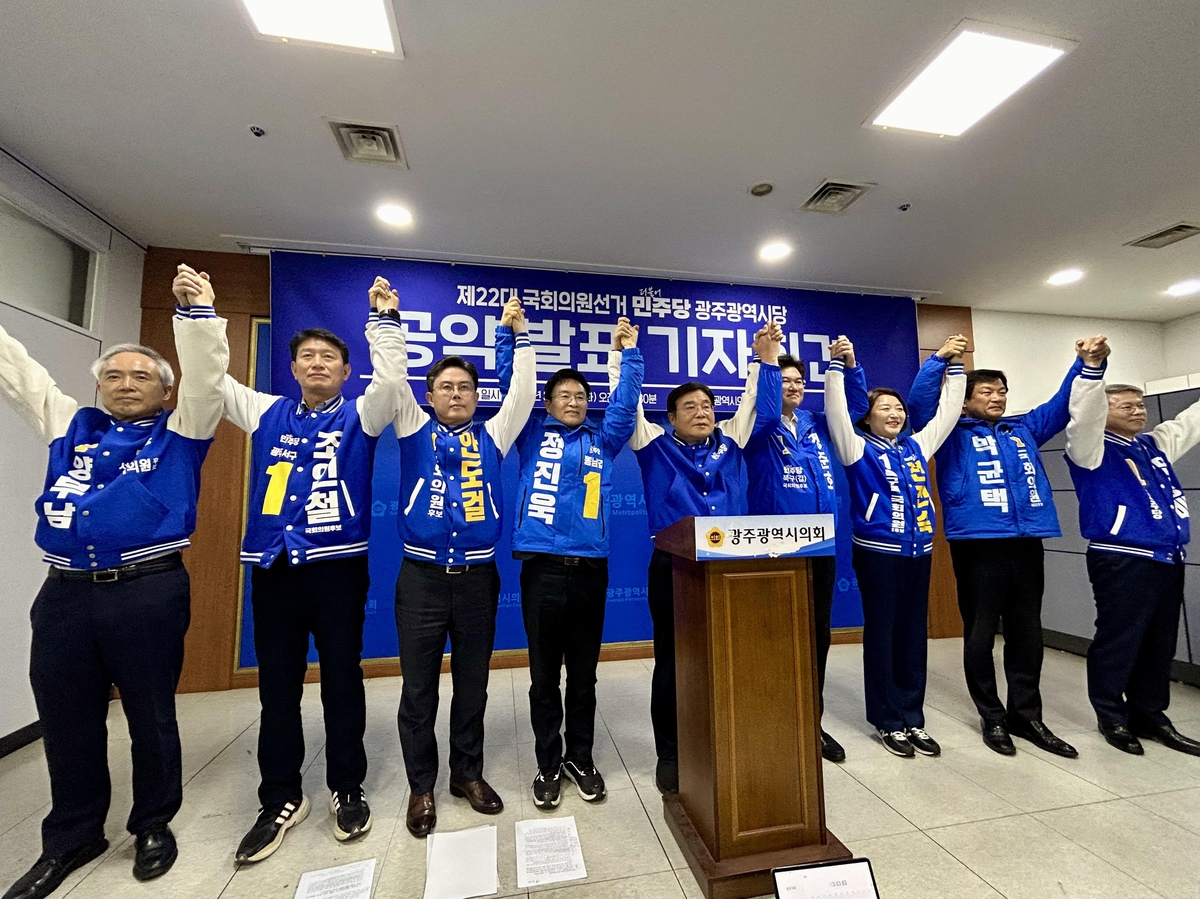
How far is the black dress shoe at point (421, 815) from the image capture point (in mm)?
1848

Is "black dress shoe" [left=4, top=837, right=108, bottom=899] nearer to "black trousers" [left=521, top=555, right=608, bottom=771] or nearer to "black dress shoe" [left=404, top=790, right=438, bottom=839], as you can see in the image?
"black dress shoe" [left=404, top=790, right=438, bottom=839]

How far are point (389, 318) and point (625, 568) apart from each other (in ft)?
8.49

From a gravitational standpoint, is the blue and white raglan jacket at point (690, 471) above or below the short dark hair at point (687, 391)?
below

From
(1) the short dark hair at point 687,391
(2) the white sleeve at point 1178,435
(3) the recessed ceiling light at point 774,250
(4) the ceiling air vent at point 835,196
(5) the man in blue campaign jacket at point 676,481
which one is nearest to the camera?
(5) the man in blue campaign jacket at point 676,481

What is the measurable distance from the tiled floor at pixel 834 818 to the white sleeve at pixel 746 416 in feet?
4.89

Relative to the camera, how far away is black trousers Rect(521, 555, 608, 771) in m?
2.10

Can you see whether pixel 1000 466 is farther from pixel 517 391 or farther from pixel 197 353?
pixel 197 353

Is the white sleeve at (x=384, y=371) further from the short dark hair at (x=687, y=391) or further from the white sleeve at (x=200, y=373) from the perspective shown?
the short dark hair at (x=687, y=391)

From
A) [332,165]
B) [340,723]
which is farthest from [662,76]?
[340,723]

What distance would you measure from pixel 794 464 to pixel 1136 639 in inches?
71.0

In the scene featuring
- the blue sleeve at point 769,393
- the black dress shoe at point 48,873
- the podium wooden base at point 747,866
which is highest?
the blue sleeve at point 769,393

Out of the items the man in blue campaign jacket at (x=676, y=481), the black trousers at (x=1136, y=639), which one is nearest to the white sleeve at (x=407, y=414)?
the man in blue campaign jacket at (x=676, y=481)

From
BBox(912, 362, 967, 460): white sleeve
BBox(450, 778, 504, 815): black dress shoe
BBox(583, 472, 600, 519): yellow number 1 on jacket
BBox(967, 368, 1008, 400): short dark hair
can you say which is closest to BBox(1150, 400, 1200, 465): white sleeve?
BBox(967, 368, 1008, 400): short dark hair

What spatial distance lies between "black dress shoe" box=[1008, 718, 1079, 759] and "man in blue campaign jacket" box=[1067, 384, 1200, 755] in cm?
29
